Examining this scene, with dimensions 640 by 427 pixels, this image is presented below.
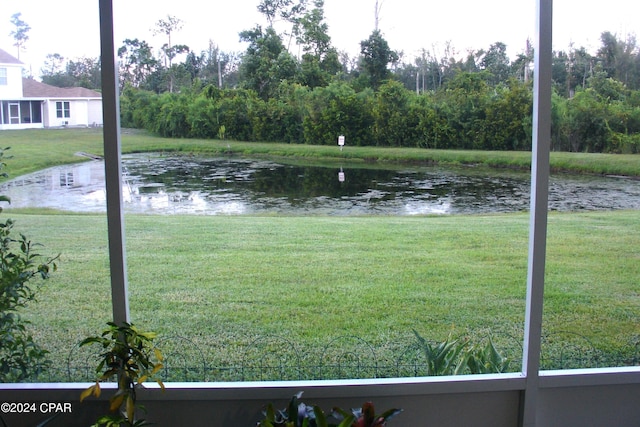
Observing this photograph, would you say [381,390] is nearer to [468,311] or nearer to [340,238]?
[468,311]

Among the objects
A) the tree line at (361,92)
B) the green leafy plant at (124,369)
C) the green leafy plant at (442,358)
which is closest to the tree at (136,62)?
the tree line at (361,92)

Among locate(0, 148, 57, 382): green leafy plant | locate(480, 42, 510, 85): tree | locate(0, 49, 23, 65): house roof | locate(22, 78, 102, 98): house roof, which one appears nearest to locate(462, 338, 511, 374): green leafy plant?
locate(0, 148, 57, 382): green leafy plant

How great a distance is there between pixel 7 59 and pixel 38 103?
30cm

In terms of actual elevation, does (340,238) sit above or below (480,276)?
above

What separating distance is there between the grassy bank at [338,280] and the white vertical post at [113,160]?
146cm

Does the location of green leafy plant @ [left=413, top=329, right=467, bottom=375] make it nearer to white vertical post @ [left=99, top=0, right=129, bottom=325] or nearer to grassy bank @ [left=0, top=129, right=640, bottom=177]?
white vertical post @ [left=99, top=0, right=129, bottom=325]

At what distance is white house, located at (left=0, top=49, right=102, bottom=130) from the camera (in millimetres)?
3303

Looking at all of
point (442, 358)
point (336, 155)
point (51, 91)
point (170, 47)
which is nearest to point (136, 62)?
point (170, 47)

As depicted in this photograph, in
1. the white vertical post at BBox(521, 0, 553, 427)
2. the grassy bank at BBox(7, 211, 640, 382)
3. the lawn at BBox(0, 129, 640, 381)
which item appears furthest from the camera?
the grassy bank at BBox(7, 211, 640, 382)

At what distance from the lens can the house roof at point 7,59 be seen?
3.31 meters

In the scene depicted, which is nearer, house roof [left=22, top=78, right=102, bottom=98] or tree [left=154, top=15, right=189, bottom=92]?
house roof [left=22, top=78, right=102, bottom=98]

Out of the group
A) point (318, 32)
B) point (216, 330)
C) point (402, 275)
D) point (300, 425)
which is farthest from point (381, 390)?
point (318, 32)

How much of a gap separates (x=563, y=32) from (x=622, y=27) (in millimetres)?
335

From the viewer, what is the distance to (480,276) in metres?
4.26
